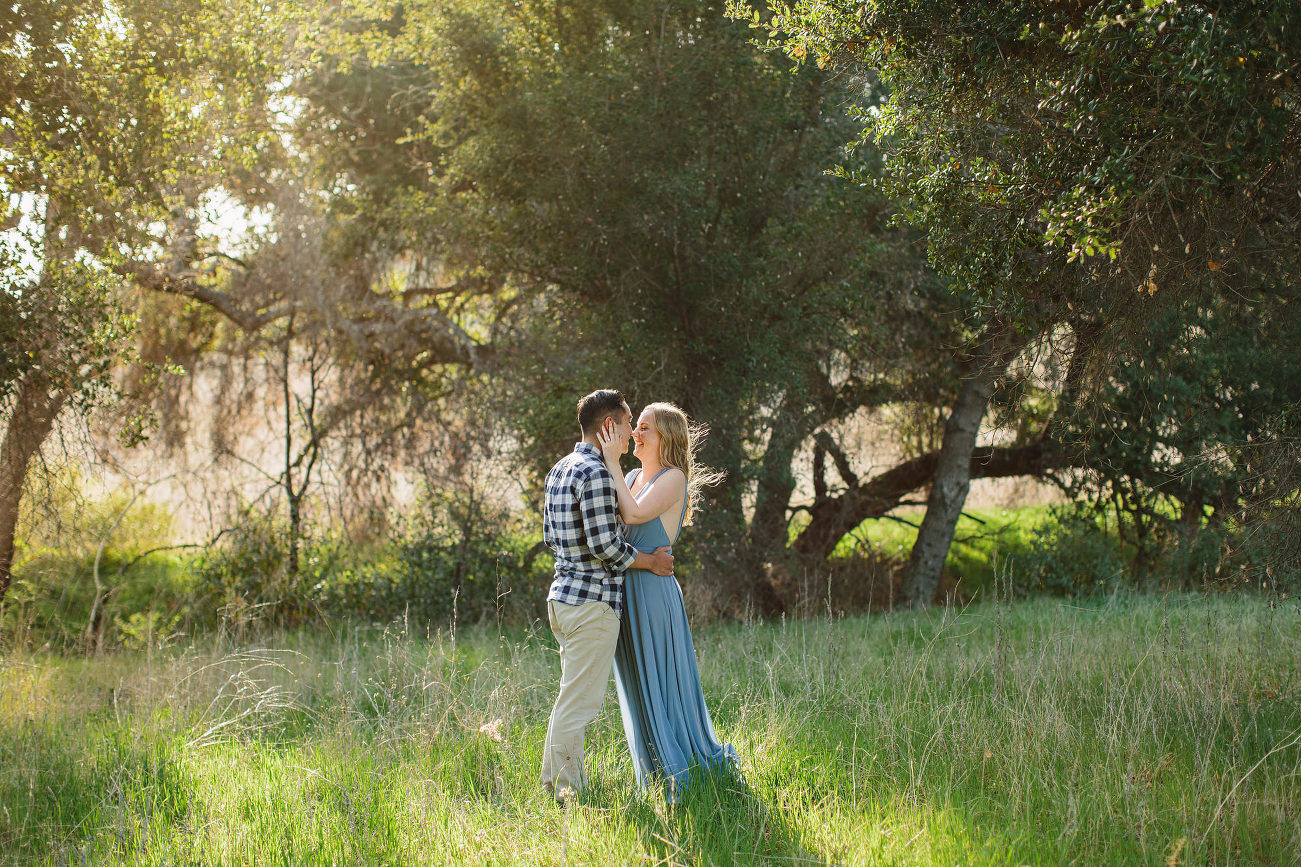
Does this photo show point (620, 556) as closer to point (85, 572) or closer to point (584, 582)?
point (584, 582)

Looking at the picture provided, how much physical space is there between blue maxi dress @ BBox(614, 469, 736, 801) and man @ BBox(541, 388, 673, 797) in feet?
0.50

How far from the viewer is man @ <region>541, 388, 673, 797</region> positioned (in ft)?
14.7

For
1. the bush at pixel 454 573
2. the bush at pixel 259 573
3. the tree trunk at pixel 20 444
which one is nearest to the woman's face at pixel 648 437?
→ the tree trunk at pixel 20 444

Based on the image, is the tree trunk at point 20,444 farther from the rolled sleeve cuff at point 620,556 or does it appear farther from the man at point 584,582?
the rolled sleeve cuff at point 620,556

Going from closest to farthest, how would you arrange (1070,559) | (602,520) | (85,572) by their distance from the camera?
(602,520) → (85,572) → (1070,559)

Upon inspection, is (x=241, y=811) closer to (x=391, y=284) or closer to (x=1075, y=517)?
(x=391, y=284)

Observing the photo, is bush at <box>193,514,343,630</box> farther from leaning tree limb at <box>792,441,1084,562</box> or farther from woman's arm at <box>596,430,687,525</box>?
woman's arm at <box>596,430,687,525</box>

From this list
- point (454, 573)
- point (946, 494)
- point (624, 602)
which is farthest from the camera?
point (946, 494)

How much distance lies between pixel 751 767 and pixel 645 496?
1507mm

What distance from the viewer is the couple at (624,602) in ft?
14.8

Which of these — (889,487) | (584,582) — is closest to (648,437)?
(584,582)

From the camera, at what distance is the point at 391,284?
14.4m

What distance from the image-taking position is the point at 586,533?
448 centimetres

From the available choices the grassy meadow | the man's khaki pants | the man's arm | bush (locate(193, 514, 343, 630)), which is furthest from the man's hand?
bush (locate(193, 514, 343, 630))
